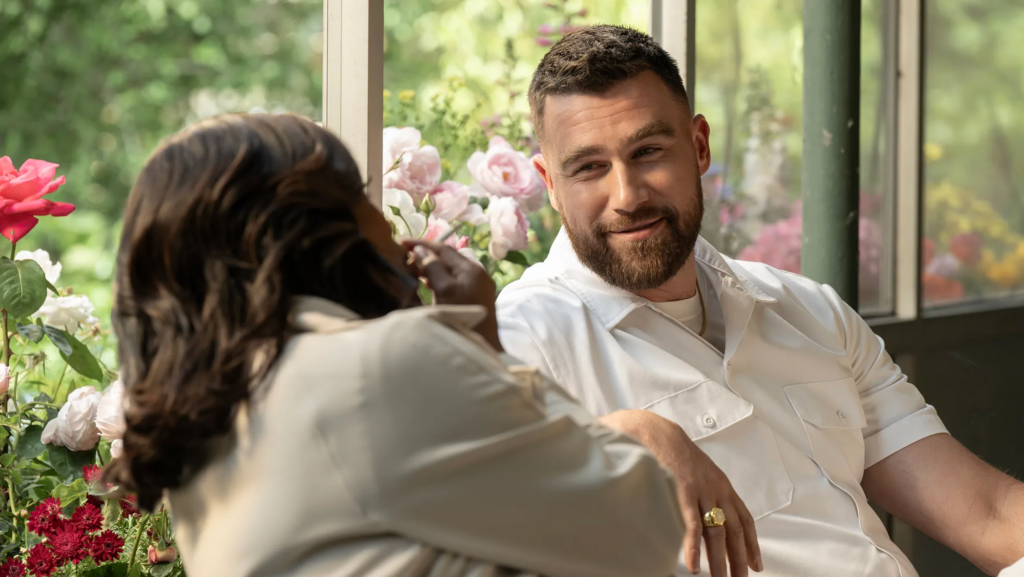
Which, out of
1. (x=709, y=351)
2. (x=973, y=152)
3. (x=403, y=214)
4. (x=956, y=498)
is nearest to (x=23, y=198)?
(x=403, y=214)

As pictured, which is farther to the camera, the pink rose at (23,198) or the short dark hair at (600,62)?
the short dark hair at (600,62)

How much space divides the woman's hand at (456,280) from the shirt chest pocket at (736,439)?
Result: 0.71 metres

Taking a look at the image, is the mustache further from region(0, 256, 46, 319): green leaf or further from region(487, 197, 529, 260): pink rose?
region(0, 256, 46, 319): green leaf

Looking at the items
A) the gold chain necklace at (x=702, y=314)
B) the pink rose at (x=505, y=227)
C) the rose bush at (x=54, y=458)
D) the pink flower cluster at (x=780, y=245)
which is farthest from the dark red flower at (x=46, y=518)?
the pink flower cluster at (x=780, y=245)

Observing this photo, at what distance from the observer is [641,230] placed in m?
1.87

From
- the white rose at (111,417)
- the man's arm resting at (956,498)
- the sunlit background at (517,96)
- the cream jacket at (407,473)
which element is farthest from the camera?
the sunlit background at (517,96)

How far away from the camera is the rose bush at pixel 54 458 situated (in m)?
1.36

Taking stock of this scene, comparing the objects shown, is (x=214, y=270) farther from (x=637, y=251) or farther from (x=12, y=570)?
(x=637, y=251)

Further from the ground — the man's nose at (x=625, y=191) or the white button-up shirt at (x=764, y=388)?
the man's nose at (x=625, y=191)

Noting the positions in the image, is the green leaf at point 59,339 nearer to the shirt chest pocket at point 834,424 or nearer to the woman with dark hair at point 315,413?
the woman with dark hair at point 315,413

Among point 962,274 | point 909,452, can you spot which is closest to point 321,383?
point 909,452

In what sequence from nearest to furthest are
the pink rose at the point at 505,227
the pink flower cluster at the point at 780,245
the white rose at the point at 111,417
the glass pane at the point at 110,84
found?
the white rose at the point at 111,417 < the pink rose at the point at 505,227 < the glass pane at the point at 110,84 < the pink flower cluster at the point at 780,245

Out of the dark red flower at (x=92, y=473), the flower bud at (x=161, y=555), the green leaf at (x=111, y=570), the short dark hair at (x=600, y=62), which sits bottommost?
the green leaf at (x=111, y=570)

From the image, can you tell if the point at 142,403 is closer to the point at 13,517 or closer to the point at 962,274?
the point at 13,517
